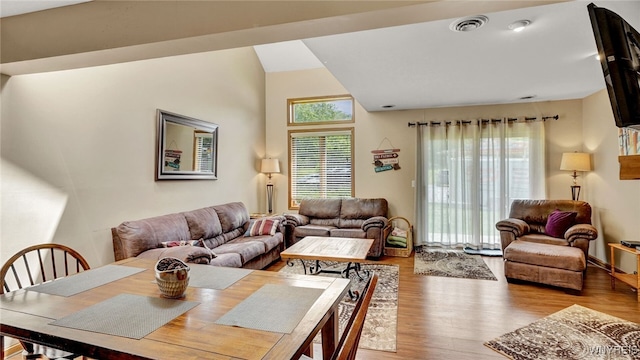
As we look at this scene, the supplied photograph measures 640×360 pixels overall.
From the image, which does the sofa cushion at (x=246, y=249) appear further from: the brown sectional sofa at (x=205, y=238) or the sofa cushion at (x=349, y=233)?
the sofa cushion at (x=349, y=233)

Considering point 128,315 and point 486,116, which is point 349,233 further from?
point 128,315

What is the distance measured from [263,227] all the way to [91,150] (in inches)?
93.0

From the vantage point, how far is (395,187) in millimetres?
5652

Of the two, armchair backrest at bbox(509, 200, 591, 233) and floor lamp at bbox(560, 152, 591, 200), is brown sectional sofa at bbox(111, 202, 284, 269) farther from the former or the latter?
floor lamp at bbox(560, 152, 591, 200)

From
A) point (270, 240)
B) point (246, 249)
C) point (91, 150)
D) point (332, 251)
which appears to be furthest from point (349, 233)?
point (91, 150)

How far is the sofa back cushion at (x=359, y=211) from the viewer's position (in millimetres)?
5316

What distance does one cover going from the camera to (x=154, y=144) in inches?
139

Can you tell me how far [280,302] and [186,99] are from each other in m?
3.56

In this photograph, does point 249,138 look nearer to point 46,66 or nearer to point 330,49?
point 330,49

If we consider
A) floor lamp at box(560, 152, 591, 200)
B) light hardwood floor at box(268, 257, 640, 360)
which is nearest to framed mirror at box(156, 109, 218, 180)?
light hardwood floor at box(268, 257, 640, 360)

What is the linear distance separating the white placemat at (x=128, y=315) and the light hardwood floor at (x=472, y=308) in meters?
1.49

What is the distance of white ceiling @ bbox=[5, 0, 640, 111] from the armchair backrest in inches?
63.3

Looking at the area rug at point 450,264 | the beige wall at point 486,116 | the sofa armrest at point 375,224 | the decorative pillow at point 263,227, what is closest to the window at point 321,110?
the beige wall at point 486,116

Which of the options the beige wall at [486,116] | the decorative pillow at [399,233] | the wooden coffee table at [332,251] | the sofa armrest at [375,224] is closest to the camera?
the wooden coffee table at [332,251]
